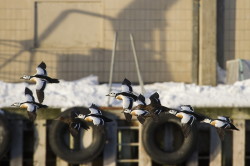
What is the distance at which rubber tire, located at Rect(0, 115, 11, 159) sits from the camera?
13.8 metres

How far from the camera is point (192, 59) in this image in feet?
59.5

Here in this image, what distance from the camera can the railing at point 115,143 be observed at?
13992mm

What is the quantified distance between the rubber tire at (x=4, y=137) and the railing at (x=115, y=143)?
20 centimetres

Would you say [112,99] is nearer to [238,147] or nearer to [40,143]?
[40,143]

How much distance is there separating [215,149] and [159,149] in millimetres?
1400

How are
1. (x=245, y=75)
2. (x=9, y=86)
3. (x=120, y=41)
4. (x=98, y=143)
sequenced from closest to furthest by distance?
(x=98, y=143) → (x=9, y=86) → (x=245, y=75) → (x=120, y=41)

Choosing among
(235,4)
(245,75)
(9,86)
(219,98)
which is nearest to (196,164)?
(219,98)

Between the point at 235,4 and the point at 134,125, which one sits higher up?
the point at 235,4

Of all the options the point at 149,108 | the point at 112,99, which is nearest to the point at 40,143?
the point at 112,99

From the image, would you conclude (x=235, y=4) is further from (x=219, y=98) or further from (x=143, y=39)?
(x=219, y=98)

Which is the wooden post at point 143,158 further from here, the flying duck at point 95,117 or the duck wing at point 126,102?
the duck wing at point 126,102

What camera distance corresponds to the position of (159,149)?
1395 centimetres

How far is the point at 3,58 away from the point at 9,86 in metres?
3.30

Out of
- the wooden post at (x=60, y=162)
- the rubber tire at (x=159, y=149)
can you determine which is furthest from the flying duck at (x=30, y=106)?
the rubber tire at (x=159, y=149)
